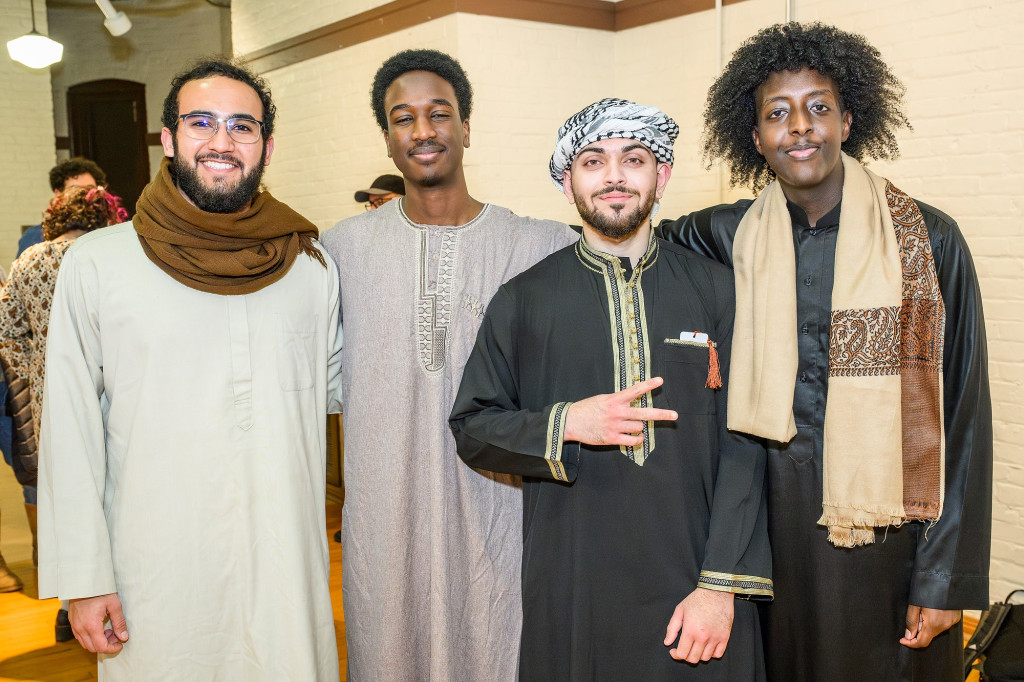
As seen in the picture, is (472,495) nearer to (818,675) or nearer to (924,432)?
(818,675)

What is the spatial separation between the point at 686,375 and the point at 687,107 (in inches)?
137

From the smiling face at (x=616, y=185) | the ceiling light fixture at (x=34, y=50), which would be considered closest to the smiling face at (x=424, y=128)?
the smiling face at (x=616, y=185)

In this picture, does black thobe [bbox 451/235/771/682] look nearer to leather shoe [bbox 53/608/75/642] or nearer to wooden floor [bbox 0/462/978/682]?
wooden floor [bbox 0/462/978/682]

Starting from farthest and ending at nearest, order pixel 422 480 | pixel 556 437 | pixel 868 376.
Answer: pixel 422 480
pixel 868 376
pixel 556 437

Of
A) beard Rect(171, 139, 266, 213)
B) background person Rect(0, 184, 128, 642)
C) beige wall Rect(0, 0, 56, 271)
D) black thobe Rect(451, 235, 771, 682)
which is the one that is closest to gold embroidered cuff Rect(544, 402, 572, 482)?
black thobe Rect(451, 235, 771, 682)

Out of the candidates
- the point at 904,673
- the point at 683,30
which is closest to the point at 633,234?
the point at 904,673

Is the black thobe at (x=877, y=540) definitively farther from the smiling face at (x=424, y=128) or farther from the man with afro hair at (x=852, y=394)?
the smiling face at (x=424, y=128)

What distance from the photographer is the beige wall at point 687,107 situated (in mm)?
3553

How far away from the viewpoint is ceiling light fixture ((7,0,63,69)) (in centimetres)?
692

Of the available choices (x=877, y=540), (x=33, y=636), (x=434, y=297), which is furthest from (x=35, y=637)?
(x=877, y=540)

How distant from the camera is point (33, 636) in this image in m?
3.77

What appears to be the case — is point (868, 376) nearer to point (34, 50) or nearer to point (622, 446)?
point (622, 446)

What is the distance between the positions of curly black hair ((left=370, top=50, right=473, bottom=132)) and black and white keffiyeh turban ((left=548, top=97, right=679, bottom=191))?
524 mm

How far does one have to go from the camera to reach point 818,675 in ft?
6.47
